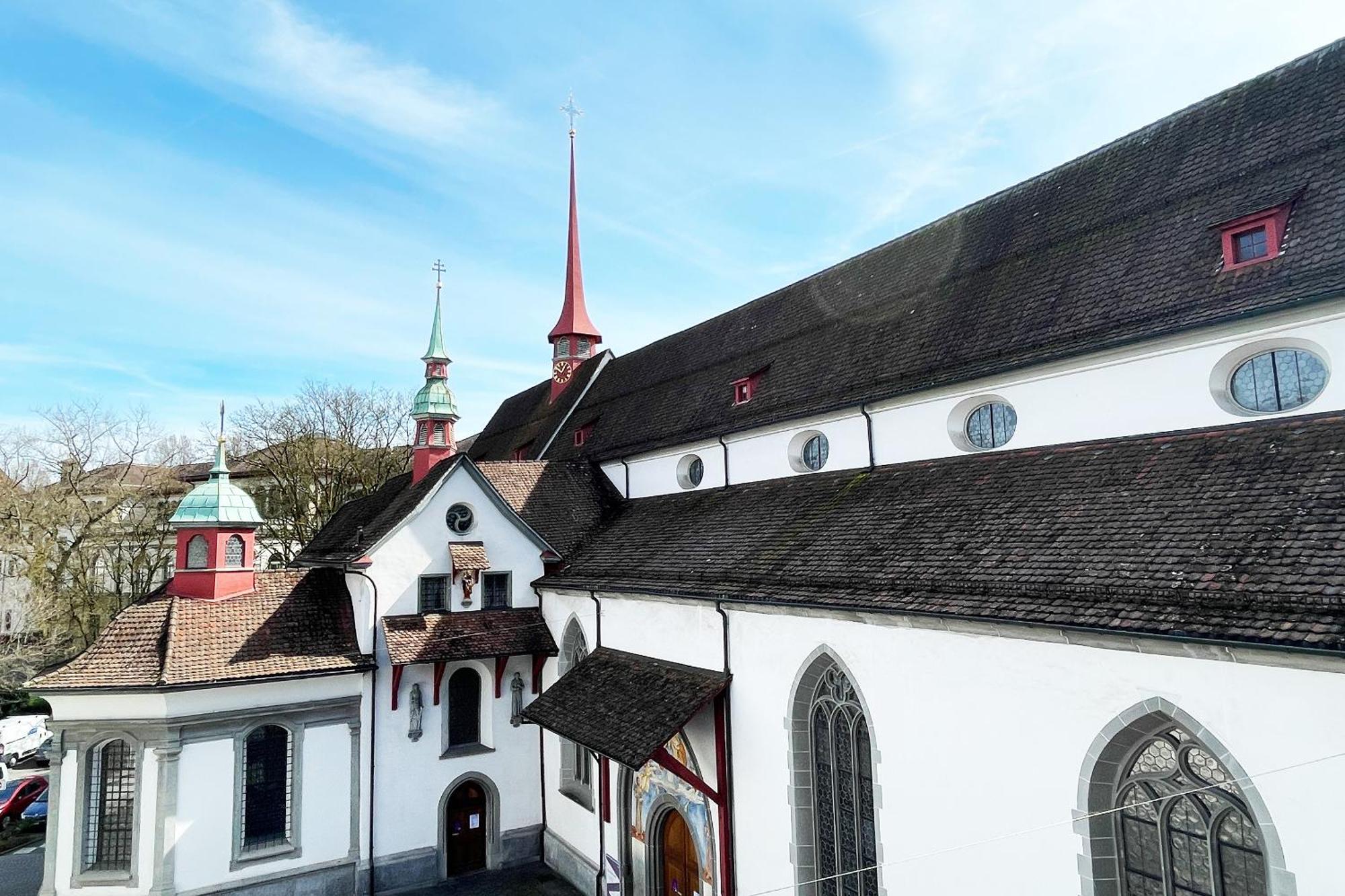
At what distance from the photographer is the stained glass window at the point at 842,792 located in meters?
9.81

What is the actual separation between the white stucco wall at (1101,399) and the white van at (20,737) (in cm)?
2841

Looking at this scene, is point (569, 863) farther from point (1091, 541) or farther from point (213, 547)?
point (1091, 541)

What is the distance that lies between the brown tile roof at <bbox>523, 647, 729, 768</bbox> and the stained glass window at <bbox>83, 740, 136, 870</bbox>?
7451 millimetres

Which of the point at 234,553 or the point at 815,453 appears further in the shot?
the point at 234,553

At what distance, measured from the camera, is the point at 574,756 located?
1692cm

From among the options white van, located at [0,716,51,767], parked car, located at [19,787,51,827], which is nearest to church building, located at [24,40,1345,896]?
parked car, located at [19,787,51,827]

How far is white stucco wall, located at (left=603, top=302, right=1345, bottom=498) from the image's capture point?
28.3 feet

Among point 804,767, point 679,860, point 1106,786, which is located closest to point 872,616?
point 804,767

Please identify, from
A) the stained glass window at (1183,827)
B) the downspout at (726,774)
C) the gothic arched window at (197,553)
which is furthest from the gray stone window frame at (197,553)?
the stained glass window at (1183,827)

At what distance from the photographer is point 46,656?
27.4m

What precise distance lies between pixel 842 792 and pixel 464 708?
1000cm

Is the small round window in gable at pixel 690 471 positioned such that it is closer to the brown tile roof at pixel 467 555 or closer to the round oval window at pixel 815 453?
the round oval window at pixel 815 453

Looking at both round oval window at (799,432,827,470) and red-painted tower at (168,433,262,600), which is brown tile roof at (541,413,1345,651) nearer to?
round oval window at (799,432,827,470)

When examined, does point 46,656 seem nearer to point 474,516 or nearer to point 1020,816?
point 474,516
